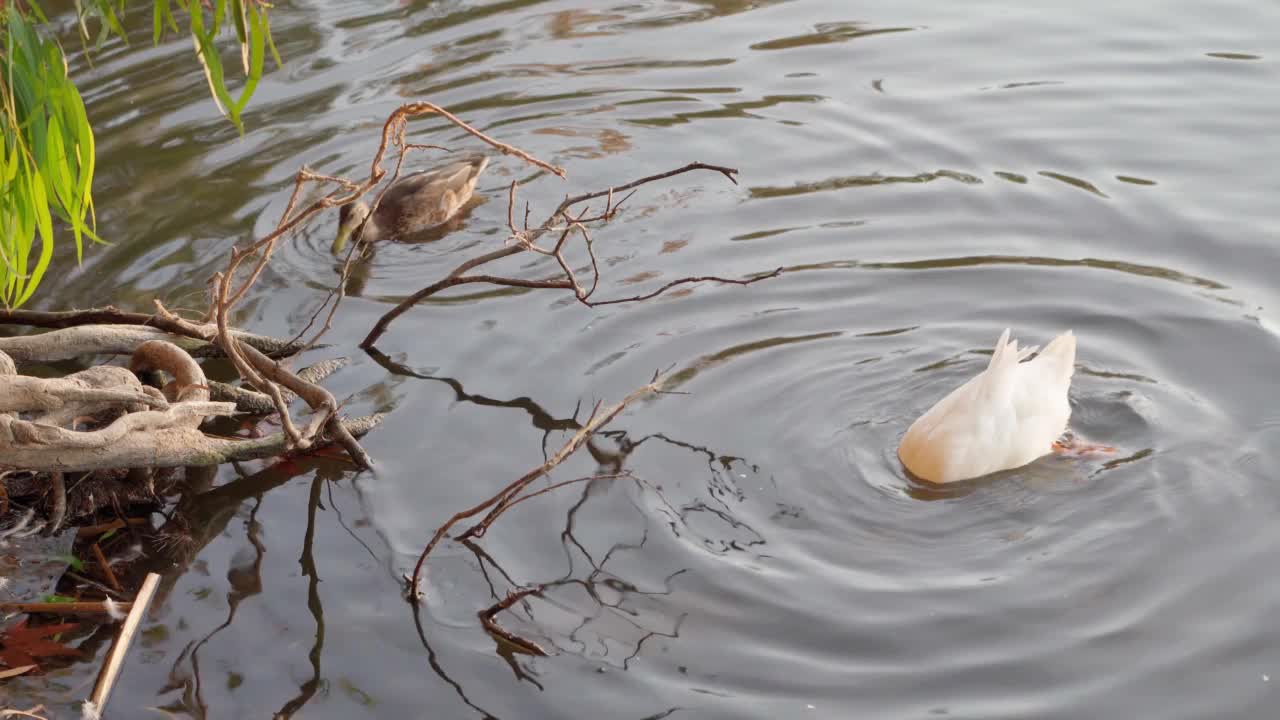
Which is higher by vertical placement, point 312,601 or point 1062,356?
point 1062,356

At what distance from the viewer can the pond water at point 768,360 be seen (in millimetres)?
4738

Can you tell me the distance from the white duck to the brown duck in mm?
3728

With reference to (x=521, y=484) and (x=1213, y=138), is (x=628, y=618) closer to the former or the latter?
(x=521, y=484)

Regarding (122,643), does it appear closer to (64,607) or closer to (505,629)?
(64,607)

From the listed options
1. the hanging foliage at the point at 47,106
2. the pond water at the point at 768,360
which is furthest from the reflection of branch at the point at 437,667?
the hanging foliage at the point at 47,106

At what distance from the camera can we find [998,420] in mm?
5523

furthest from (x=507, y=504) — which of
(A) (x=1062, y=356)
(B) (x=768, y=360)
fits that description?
(A) (x=1062, y=356)

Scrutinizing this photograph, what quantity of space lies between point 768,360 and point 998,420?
4.46ft

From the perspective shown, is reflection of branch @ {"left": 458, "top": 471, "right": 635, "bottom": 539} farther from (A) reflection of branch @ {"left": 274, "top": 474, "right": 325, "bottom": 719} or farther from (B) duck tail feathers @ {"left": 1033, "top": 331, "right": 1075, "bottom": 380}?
(B) duck tail feathers @ {"left": 1033, "top": 331, "right": 1075, "bottom": 380}

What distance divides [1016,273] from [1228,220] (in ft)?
4.38

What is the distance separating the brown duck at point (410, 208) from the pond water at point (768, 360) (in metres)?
0.19

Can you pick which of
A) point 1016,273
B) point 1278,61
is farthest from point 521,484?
point 1278,61

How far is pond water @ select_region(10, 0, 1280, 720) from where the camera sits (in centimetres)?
474

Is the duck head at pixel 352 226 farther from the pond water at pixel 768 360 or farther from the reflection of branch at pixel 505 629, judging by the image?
the reflection of branch at pixel 505 629
